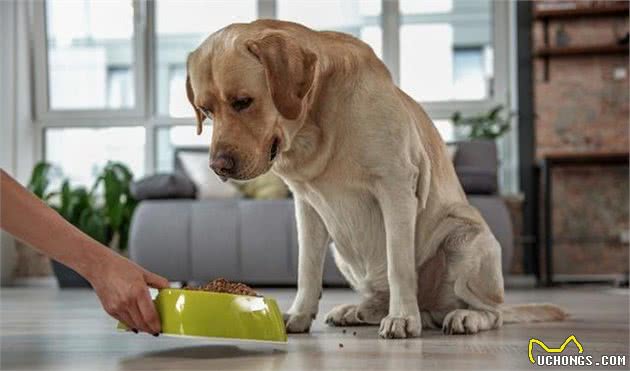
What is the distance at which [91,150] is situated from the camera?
688cm

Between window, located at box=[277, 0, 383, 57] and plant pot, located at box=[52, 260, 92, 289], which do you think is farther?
window, located at box=[277, 0, 383, 57]

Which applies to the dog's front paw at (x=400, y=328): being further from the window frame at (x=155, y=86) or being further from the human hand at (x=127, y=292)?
the window frame at (x=155, y=86)

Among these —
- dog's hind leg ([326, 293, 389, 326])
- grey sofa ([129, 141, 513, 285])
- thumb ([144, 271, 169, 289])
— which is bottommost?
grey sofa ([129, 141, 513, 285])

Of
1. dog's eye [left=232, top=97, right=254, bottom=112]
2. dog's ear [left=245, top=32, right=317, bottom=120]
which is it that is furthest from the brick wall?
dog's eye [left=232, top=97, right=254, bottom=112]

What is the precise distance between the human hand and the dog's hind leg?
0.77m

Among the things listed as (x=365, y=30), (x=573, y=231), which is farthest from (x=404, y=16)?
(x=573, y=231)

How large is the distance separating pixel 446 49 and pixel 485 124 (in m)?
0.76

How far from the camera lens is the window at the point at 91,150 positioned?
683 centimetres

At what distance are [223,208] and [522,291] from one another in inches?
69.6

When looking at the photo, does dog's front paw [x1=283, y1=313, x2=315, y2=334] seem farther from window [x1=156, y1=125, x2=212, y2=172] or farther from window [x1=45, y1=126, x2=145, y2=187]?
window [x1=45, y1=126, x2=145, y2=187]

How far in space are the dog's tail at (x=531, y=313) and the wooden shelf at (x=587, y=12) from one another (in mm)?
4324

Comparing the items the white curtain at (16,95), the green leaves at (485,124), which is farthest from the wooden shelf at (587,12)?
the white curtain at (16,95)

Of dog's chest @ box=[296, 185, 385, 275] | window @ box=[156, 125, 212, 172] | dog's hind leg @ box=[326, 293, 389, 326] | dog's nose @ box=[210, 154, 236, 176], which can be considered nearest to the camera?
dog's nose @ box=[210, 154, 236, 176]

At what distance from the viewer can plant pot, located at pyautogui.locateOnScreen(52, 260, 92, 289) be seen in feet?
17.9
